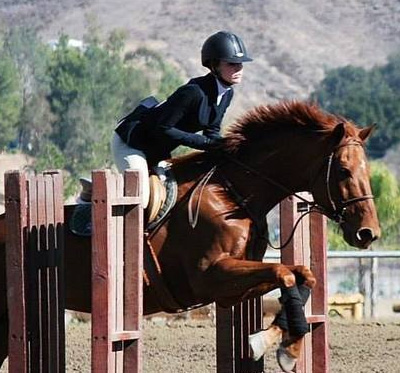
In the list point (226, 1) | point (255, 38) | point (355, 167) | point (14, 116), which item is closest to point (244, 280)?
point (355, 167)

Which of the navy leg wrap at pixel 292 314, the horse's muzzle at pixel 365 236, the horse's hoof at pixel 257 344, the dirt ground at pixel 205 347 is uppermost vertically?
the horse's muzzle at pixel 365 236

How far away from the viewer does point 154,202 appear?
795cm

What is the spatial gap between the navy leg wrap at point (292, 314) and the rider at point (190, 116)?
3.37 ft

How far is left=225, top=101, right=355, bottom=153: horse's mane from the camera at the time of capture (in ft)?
26.5

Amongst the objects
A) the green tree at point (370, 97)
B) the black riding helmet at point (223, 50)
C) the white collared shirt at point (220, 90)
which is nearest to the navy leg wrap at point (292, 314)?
the white collared shirt at point (220, 90)

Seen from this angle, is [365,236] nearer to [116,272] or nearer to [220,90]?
[220,90]

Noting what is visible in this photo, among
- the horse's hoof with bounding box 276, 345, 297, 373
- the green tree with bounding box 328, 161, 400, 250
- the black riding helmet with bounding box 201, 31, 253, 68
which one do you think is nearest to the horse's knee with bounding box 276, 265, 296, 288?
the horse's hoof with bounding box 276, 345, 297, 373

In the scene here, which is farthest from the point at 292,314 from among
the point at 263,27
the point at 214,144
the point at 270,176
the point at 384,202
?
the point at 263,27

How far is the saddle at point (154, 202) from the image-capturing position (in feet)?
26.1

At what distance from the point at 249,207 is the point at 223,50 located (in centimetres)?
95

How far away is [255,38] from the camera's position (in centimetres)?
11431

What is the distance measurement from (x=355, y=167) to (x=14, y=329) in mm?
2133

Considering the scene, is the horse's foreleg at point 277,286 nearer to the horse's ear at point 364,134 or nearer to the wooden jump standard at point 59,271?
the wooden jump standard at point 59,271

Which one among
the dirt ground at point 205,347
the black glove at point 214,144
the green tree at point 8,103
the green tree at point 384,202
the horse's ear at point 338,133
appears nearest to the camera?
the horse's ear at point 338,133
